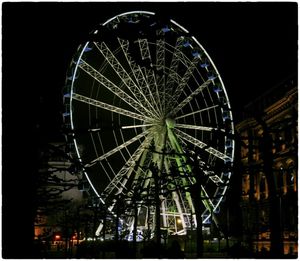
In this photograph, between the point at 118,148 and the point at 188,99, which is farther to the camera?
the point at 188,99

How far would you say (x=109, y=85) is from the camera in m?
31.6

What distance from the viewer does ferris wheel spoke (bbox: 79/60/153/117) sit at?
102 feet

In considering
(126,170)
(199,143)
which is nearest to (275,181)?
(199,143)

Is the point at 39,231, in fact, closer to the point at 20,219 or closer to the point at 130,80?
the point at 130,80

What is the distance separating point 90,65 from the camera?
31.3 meters

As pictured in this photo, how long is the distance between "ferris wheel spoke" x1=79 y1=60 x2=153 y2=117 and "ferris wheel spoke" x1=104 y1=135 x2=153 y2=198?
2.13m

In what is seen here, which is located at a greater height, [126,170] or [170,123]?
[170,123]

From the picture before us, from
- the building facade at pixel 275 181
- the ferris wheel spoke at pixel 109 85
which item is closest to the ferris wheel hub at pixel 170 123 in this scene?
the ferris wheel spoke at pixel 109 85

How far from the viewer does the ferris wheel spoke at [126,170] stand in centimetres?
3153

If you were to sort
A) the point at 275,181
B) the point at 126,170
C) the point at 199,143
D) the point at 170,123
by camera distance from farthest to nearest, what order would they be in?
the point at 275,181, the point at 199,143, the point at 170,123, the point at 126,170

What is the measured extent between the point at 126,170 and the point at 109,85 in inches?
193

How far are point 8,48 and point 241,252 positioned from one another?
1015cm

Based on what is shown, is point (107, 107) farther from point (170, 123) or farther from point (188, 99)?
point (188, 99)

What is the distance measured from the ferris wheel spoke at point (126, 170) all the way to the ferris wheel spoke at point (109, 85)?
83.8 inches
